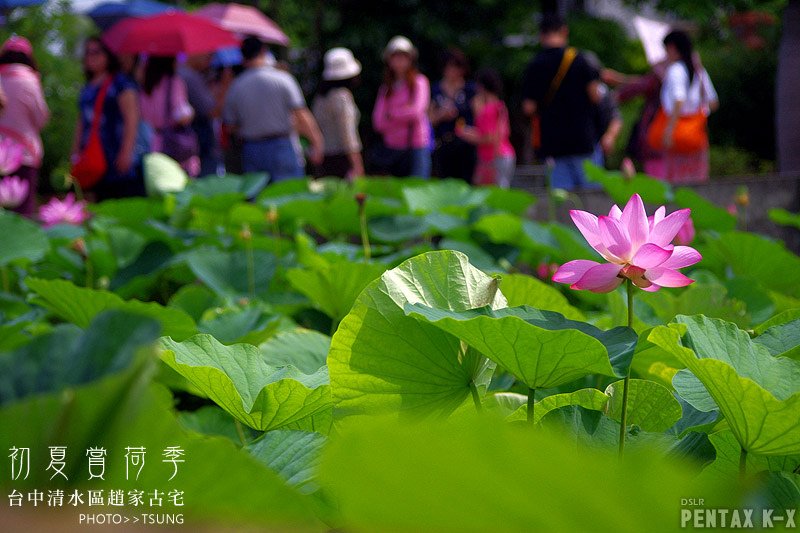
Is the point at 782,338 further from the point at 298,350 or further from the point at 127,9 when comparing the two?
the point at 127,9

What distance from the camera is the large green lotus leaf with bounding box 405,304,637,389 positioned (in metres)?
0.69

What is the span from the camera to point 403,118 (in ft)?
19.1

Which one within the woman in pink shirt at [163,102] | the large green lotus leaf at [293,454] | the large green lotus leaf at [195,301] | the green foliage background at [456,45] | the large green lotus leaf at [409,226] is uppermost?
the large green lotus leaf at [293,454]

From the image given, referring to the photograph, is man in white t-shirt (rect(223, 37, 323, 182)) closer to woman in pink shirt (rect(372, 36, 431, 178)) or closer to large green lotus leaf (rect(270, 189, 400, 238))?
woman in pink shirt (rect(372, 36, 431, 178))

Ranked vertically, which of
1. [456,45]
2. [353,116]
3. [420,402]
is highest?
[420,402]

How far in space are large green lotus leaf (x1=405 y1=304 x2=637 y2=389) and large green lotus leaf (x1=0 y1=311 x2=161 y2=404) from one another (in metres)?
0.31

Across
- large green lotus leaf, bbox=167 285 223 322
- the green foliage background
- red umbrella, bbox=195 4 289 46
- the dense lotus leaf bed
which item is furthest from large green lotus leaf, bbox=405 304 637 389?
the green foliage background

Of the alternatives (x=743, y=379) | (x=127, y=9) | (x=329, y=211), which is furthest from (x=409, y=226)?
(x=127, y=9)

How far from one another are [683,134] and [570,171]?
64 cm

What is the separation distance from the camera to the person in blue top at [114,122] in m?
4.26

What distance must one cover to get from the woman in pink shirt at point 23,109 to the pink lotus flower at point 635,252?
3.74 m

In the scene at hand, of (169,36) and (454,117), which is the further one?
(454,117)

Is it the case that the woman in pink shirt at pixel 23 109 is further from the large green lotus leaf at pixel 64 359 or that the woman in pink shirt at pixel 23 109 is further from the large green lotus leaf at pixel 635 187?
the large green lotus leaf at pixel 64 359

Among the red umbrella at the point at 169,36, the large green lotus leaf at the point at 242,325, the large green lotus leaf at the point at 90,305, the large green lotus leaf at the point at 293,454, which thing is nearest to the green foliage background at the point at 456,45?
the red umbrella at the point at 169,36
